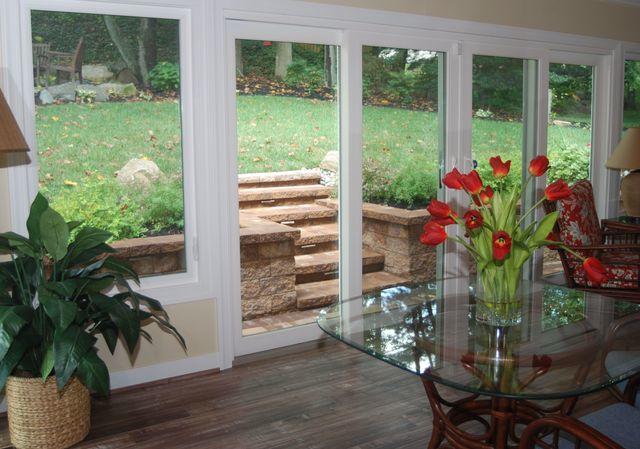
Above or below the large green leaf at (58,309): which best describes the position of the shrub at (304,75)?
above

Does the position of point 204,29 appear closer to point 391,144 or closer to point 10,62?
point 10,62

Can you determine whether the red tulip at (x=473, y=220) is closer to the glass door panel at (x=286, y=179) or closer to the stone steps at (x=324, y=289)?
the glass door panel at (x=286, y=179)

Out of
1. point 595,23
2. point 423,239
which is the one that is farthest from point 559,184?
point 595,23

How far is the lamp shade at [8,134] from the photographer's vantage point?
2.71 m

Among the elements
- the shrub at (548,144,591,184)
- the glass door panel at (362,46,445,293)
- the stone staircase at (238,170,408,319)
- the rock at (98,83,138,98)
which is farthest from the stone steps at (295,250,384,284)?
the shrub at (548,144,591,184)

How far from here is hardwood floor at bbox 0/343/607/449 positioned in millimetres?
2998

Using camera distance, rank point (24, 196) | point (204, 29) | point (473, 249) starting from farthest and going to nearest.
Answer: point (204, 29) < point (24, 196) < point (473, 249)

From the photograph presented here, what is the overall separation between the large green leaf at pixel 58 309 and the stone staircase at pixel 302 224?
4.74 feet

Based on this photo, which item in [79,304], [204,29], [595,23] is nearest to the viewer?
[79,304]

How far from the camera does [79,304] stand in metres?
3.07

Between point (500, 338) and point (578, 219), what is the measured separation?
2.31 m

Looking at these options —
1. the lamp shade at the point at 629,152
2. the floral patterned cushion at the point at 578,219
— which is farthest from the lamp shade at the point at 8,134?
the lamp shade at the point at 629,152

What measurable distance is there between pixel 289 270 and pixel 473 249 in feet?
6.14

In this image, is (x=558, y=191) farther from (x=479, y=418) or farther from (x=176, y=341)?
(x=176, y=341)
